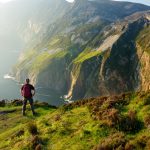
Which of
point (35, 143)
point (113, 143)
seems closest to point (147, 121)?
point (113, 143)

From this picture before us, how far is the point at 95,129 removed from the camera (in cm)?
1916

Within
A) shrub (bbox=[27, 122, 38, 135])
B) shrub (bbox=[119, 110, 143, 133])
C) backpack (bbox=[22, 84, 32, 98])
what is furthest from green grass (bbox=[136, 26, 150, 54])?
shrub (bbox=[119, 110, 143, 133])

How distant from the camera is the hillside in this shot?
56.1 ft

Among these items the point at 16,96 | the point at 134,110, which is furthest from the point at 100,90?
the point at 134,110

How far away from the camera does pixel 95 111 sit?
72.4 feet

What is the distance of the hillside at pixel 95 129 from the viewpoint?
1709cm

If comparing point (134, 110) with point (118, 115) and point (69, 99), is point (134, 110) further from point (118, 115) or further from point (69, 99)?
point (69, 99)

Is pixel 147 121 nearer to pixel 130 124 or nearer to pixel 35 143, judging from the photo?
pixel 130 124

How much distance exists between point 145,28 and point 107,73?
2850cm

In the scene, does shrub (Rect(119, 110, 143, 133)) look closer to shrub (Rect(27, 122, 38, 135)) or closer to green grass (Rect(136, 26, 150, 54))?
shrub (Rect(27, 122, 38, 135))

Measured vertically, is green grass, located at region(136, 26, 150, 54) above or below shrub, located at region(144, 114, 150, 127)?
above

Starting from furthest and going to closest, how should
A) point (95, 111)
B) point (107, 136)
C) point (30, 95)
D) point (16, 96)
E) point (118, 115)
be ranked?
point (16, 96), point (30, 95), point (95, 111), point (118, 115), point (107, 136)

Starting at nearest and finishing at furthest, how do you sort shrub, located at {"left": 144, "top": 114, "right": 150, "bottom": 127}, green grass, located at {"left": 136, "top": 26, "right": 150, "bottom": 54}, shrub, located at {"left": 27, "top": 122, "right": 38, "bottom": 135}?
shrub, located at {"left": 144, "top": 114, "right": 150, "bottom": 127}
shrub, located at {"left": 27, "top": 122, "right": 38, "bottom": 135}
green grass, located at {"left": 136, "top": 26, "right": 150, "bottom": 54}

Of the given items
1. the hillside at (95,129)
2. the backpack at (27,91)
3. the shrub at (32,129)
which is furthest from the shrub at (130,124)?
the backpack at (27,91)
